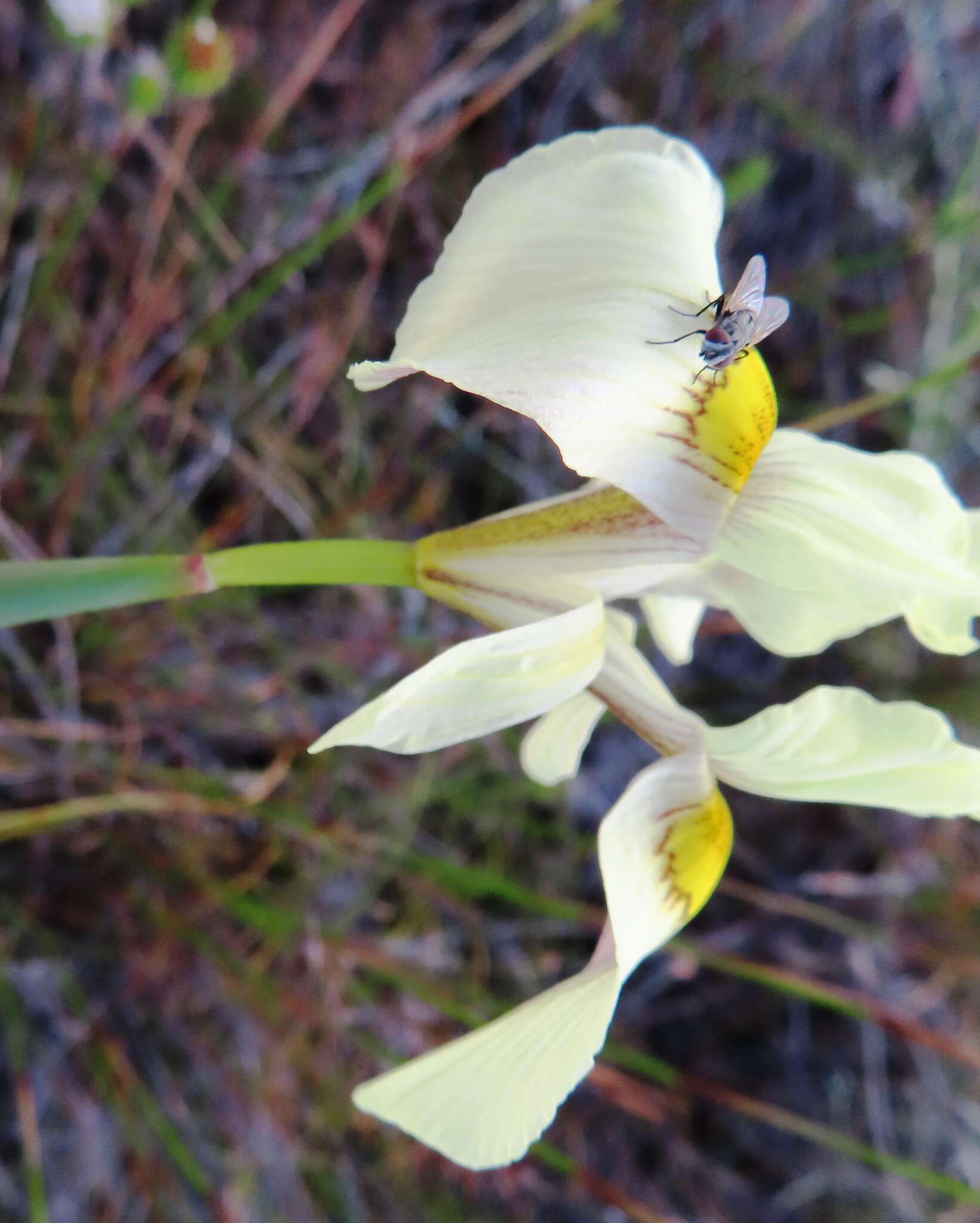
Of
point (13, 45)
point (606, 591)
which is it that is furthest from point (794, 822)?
point (13, 45)

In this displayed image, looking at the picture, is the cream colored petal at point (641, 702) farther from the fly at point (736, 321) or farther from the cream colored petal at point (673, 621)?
the fly at point (736, 321)

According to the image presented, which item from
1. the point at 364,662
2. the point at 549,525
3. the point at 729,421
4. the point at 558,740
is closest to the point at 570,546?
the point at 549,525

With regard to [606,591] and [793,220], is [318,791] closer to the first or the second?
[606,591]

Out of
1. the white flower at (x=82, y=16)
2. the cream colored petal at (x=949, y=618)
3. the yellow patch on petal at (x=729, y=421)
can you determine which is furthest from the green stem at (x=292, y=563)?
the white flower at (x=82, y=16)

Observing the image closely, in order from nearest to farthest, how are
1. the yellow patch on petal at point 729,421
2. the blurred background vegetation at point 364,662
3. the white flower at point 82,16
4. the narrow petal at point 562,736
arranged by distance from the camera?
the yellow patch on petal at point 729,421 → the narrow petal at point 562,736 → the white flower at point 82,16 → the blurred background vegetation at point 364,662

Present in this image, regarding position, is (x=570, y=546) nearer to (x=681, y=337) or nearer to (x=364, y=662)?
(x=681, y=337)

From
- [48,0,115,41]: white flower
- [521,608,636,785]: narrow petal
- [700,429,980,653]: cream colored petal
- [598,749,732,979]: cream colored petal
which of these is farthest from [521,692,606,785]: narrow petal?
[48,0,115,41]: white flower
